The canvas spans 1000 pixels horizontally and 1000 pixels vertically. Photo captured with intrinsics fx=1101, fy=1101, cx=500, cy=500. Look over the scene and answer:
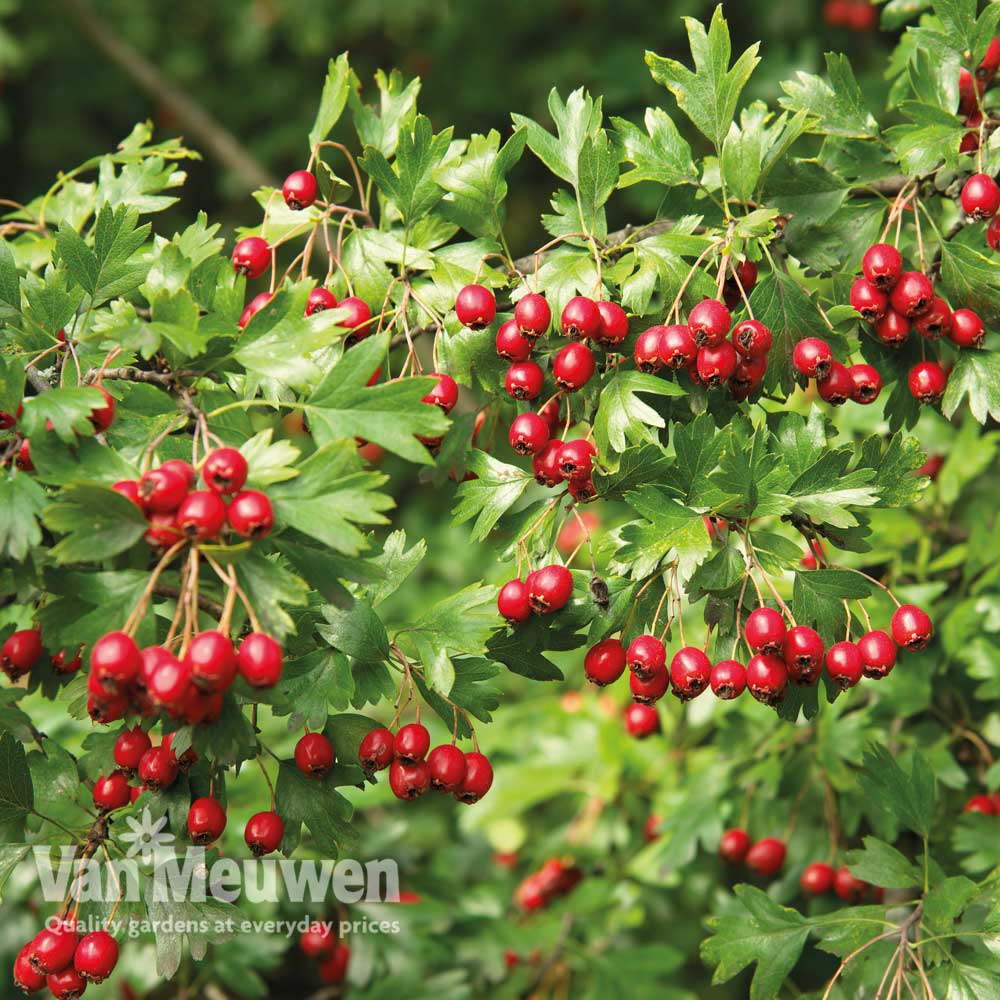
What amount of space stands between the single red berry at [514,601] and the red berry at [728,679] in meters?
0.27

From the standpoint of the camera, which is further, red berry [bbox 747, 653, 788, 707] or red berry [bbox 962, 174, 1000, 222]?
red berry [bbox 962, 174, 1000, 222]

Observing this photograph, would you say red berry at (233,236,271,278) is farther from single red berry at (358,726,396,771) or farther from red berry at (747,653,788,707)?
red berry at (747,653,788,707)

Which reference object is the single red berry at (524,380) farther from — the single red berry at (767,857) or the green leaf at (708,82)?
the single red berry at (767,857)

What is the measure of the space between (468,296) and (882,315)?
0.60 meters

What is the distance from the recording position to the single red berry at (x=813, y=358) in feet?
5.00

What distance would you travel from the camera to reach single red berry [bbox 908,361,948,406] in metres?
1.63

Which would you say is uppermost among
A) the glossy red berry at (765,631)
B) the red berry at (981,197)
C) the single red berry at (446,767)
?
the red berry at (981,197)

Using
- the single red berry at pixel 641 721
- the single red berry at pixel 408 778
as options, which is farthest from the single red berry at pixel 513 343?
the single red berry at pixel 641 721

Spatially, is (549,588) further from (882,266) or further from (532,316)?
(882,266)

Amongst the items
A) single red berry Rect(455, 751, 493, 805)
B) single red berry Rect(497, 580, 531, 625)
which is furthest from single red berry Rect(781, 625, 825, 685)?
single red berry Rect(455, 751, 493, 805)

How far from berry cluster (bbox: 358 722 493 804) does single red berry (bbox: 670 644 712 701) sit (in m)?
0.32

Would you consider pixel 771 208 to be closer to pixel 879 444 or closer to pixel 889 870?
pixel 879 444

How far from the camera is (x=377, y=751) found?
1500 mm

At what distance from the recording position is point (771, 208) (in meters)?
1.63
